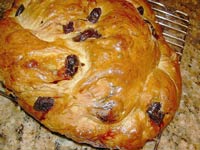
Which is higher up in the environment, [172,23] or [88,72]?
[88,72]

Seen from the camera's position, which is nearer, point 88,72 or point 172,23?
point 88,72

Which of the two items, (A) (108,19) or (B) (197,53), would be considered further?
(B) (197,53)

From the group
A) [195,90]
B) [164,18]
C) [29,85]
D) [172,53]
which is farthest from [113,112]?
[164,18]

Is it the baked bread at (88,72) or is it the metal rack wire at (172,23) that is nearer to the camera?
the baked bread at (88,72)

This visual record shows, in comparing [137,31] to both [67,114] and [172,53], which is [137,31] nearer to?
[172,53]

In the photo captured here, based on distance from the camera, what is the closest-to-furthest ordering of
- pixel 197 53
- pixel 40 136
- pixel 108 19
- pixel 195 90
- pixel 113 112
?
pixel 113 112 < pixel 108 19 < pixel 40 136 < pixel 195 90 < pixel 197 53

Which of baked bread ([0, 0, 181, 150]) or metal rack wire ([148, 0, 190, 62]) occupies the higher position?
baked bread ([0, 0, 181, 150])

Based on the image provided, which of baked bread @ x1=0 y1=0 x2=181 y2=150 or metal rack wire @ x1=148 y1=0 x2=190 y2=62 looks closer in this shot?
baked bread @ x1=0 y1=0 x2=181 y2=150

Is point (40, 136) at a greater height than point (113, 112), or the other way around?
point (113, 112)
